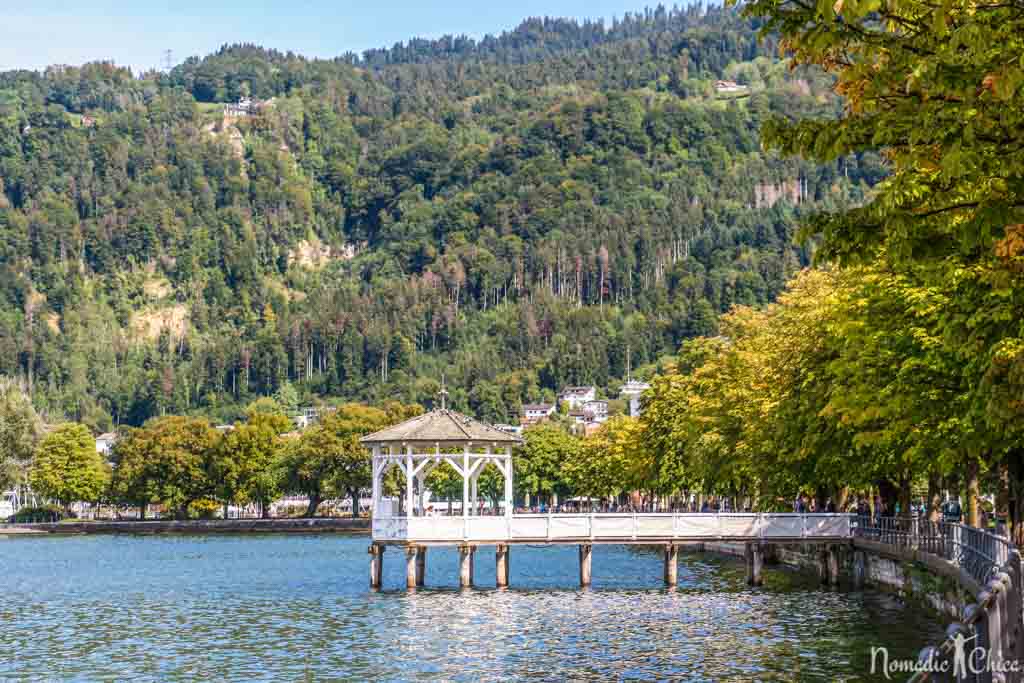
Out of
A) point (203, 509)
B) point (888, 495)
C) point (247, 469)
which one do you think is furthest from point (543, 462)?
point (888, 495)

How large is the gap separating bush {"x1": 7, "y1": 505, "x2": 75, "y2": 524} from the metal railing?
458ft

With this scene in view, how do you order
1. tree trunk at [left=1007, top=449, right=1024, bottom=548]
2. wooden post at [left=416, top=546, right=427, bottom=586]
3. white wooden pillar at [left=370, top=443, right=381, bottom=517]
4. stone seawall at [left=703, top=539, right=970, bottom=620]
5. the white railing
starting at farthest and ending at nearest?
wooden post at [left=416, top=546, right=427, bottom=586], white wooden pillar at [left=370, top=443, right=381, bottom=517], the white railing, tree trunk at [left=1007, top=449, right=1024, bottom=548], stone seawall at [left=703, top=539, right=970, bottom=620]

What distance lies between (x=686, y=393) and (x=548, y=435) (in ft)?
271

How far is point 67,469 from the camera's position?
183 m

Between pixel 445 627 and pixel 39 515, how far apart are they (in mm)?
144990

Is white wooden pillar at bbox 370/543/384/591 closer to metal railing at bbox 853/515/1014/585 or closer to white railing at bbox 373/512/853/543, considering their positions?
white railing at bbox 373/512/853/543

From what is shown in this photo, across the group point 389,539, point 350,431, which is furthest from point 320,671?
point 350,431

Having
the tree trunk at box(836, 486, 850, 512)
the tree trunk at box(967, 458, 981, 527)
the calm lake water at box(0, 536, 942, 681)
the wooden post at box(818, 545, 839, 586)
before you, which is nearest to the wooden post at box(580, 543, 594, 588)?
the calm lake water at box(0, 536, 942, 681)

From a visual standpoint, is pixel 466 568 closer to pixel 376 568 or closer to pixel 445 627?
pixel 376 568

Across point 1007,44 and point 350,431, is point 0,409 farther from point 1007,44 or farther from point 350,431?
point 1007,44

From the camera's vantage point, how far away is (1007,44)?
1845 cm

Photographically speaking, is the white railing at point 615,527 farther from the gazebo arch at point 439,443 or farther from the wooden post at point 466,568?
the wooden post at point 466,568

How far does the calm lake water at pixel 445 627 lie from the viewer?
44156 mm

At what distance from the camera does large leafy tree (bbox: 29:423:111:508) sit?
18188 cm
